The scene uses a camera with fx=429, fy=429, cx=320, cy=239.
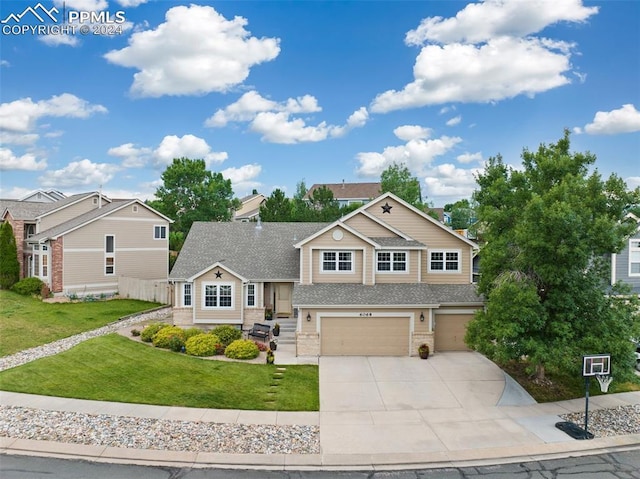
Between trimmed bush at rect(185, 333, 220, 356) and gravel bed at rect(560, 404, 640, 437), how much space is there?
13659mm

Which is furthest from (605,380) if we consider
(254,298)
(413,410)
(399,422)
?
(254,298)

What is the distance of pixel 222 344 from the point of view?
19953mm

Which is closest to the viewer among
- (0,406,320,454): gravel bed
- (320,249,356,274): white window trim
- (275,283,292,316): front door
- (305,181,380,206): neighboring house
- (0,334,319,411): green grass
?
(0,406,320,454): gravel bed

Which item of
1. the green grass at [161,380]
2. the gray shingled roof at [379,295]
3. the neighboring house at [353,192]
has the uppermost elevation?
the neighboring house at [353,192]

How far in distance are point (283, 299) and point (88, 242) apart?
55.3 ft

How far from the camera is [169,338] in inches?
781

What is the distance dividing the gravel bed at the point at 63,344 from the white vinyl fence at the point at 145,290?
327 centimetres

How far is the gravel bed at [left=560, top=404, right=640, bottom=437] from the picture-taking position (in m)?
12.9

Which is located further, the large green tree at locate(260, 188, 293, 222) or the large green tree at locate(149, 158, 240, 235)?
the large green tree at locate(149, 158, 240, 235)

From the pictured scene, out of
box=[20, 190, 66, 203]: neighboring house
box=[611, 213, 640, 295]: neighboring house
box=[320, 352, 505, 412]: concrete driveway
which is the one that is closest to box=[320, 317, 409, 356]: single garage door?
box=[320, 352, 505, 412]: concrete driveway

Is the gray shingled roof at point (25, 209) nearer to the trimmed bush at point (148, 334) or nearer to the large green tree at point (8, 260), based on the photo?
the large green tree at point (8, 260)

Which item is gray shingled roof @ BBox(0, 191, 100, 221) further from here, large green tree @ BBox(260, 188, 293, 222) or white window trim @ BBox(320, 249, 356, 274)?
white window trim @ BBox(320, 249, 356, 274)

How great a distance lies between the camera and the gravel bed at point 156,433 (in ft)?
37.3

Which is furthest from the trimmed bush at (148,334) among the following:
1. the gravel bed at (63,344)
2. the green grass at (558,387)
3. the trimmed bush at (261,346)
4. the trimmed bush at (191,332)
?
the green grass at (558,387)
